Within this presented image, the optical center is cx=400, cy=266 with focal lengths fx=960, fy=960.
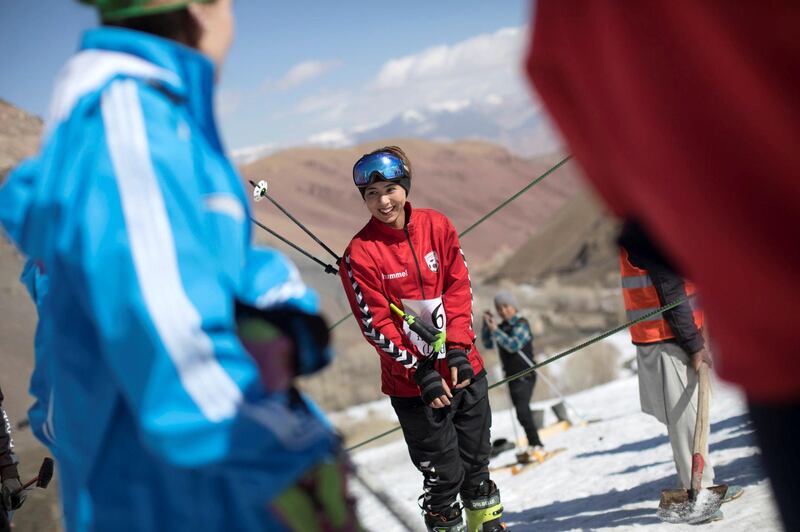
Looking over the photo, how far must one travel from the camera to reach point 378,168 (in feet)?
12.2

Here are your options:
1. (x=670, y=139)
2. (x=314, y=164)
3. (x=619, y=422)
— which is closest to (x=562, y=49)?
(x=670, y=139)

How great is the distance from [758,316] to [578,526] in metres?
3.81

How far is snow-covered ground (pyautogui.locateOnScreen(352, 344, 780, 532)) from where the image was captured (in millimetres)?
4305

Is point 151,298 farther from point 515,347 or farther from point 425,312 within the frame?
point 515,347

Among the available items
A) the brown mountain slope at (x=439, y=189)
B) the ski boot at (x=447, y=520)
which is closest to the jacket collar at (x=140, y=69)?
the ski boot at (x=447, y=520)

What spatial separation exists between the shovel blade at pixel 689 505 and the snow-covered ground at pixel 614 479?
0.16ft

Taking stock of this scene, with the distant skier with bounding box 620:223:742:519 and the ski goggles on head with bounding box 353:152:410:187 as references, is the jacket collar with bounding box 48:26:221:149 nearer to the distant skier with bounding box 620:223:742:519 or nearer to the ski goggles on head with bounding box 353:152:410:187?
the ski goggles on head with bounding box 353:152:410:187

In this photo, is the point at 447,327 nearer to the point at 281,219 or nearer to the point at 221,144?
the point at 221,144

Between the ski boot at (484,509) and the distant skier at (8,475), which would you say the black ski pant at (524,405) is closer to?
the ski boot at (484,509)

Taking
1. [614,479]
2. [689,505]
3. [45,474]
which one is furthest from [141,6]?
[614,479]

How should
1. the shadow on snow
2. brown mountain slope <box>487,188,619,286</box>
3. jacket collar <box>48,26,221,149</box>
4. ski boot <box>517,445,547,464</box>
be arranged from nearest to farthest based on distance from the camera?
jacket collar <box>48,26,221,149</box>, the shadow on snow, ski boot <box>517,445,547,464</box>, brown mountain slope <box>487,188,619,286</box>

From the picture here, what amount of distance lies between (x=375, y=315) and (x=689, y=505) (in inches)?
65.1

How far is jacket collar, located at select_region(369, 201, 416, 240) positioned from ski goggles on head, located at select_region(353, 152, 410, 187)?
0.48 ft

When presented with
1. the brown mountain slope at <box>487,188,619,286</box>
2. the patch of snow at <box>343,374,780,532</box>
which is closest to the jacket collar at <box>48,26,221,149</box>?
the patch of snow at <box>343,374,780,532</box>
